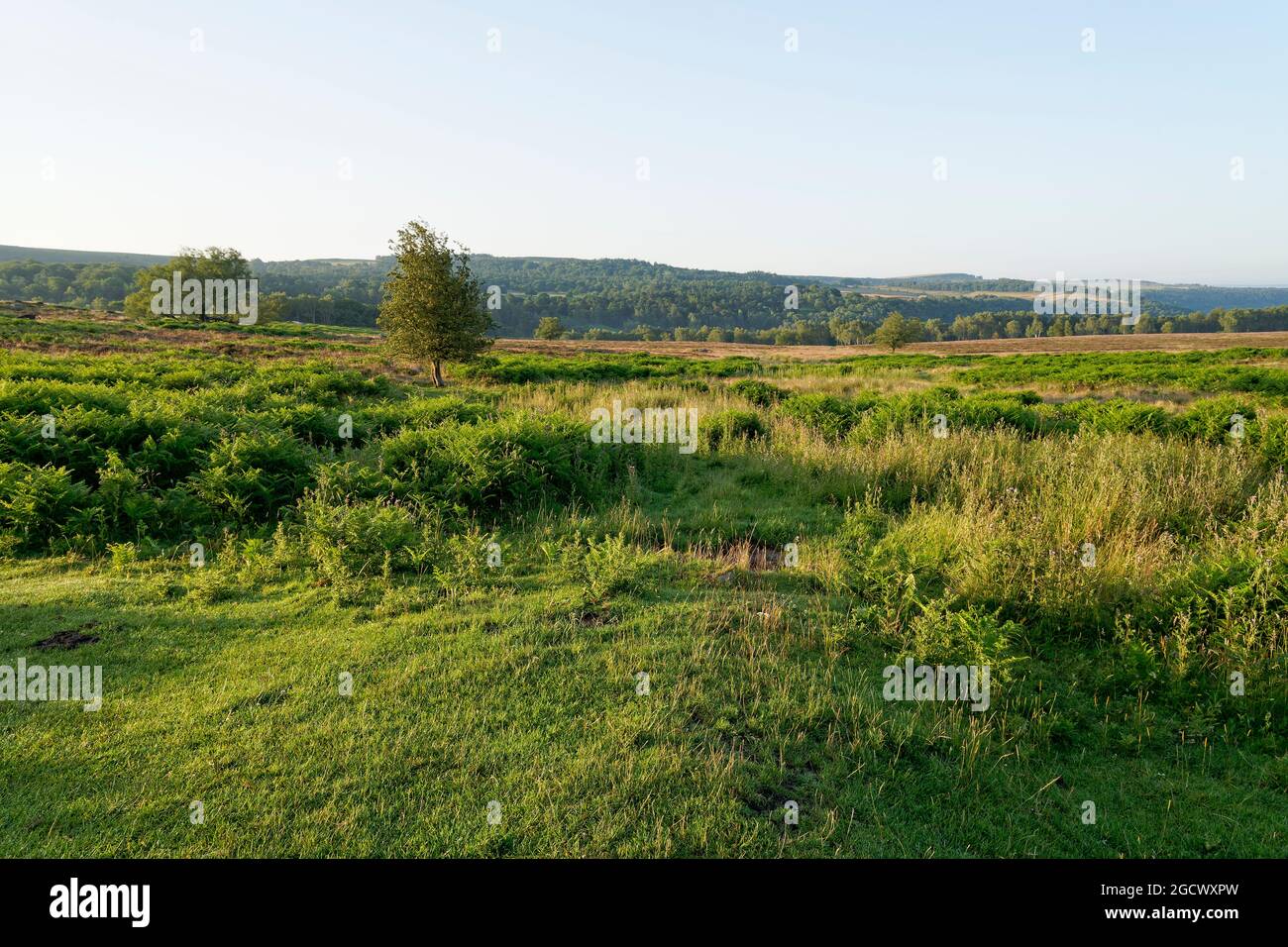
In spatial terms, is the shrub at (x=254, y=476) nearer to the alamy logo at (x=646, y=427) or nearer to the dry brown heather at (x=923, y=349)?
the alamy logo at (x=646, y=427)

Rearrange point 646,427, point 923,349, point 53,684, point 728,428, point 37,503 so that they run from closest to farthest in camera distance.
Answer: point 53,684 → point 37,503 → point 728,428 → point 646,427 → point 923,349

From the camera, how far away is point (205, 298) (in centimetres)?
7294

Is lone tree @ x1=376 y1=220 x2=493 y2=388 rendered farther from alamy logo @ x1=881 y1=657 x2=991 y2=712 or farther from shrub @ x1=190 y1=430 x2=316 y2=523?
alamy logo @ x1=881 y1=657 x2=991 y2=712

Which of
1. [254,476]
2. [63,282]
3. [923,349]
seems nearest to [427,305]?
[254,476]

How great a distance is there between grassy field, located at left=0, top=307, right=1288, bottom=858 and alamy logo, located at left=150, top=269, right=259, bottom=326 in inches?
2905

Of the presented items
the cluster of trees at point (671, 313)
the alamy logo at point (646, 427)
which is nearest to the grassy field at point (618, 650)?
the alamy logo at point (646, 427)

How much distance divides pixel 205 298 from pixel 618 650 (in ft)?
290

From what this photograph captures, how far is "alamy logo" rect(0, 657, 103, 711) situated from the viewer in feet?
14.3
